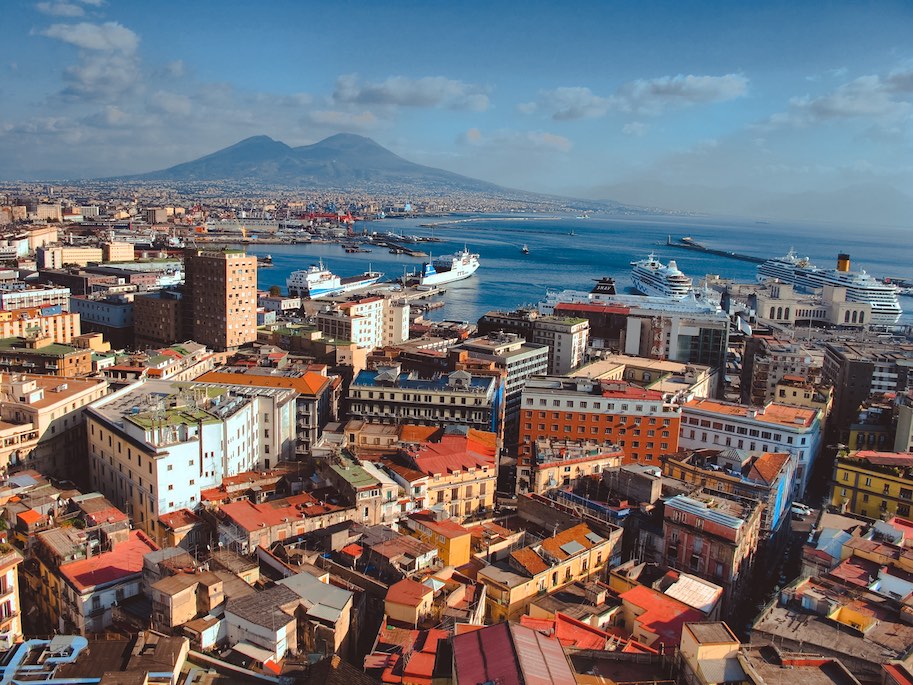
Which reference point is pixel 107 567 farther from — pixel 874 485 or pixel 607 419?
pixel 874 485

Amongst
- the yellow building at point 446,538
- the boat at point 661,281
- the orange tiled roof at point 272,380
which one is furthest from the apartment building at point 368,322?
the boat at point 661,281

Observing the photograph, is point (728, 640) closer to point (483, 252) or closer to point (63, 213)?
point (483, 252)

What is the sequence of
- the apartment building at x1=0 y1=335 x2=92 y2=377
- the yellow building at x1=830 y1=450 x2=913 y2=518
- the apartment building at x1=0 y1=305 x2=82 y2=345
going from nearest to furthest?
the yellow building at x1=830 y1=450 x2=913 y2=518 < the apartment building at x1=0 y1=335 x2=92 y2=377 < the apartment building at x1=0 y1=305 x2=82 y2=345

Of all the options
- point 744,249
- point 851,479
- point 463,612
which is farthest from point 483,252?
point 463,612

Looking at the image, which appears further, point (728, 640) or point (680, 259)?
point (680, 259)

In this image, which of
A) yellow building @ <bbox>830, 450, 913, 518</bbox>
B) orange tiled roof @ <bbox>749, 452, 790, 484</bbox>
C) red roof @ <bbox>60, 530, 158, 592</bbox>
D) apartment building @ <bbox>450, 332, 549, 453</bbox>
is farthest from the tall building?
yellow building @ <bbox>830, 450, 913, 518</bbox>

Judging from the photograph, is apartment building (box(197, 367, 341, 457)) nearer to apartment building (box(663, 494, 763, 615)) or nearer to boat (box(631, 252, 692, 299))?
apartment building (box(663, 494, 763, 615))

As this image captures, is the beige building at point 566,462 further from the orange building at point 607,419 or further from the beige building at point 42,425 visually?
the beige building at point 42,425
